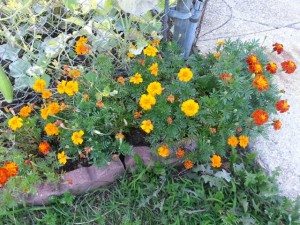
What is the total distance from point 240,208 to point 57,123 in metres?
0.85

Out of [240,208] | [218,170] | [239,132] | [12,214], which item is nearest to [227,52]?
[239,132]

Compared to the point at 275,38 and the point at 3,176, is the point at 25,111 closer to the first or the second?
the point at 3,176

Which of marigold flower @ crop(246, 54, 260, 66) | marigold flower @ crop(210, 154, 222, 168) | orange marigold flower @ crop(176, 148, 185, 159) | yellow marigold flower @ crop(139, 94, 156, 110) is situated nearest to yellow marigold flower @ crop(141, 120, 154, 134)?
yellow marigold flower @ crop(139, 94, 156, 110)

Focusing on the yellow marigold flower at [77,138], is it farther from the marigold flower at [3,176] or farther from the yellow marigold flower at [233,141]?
the yellow marigold flower at [233,141]

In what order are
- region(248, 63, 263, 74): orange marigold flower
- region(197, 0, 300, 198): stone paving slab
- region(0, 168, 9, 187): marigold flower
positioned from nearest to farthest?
region(0, 168, 9, 187): marigold flower, region(248, 63, 263, 74): orange marigold flower, region(197, 0, 300, 198): stone paving slab

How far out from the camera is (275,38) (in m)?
2.51

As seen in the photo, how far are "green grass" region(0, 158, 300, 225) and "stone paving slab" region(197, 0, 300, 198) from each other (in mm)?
142

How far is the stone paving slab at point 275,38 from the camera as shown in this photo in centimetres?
196

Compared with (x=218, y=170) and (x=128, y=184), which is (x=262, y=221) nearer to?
(x=218, y=170)

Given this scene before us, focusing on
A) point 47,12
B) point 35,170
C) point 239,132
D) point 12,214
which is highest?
point 47,12

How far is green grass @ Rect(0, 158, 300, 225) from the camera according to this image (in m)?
1.76

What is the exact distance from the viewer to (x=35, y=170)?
5.70ft

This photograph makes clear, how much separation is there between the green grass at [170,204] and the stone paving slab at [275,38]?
0.47ft

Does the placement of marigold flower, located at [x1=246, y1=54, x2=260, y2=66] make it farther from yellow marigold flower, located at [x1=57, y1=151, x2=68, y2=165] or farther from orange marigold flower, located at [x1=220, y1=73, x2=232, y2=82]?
yellow marigold flower, located at [x1=57, y1=151, x2=68, y2=165]
